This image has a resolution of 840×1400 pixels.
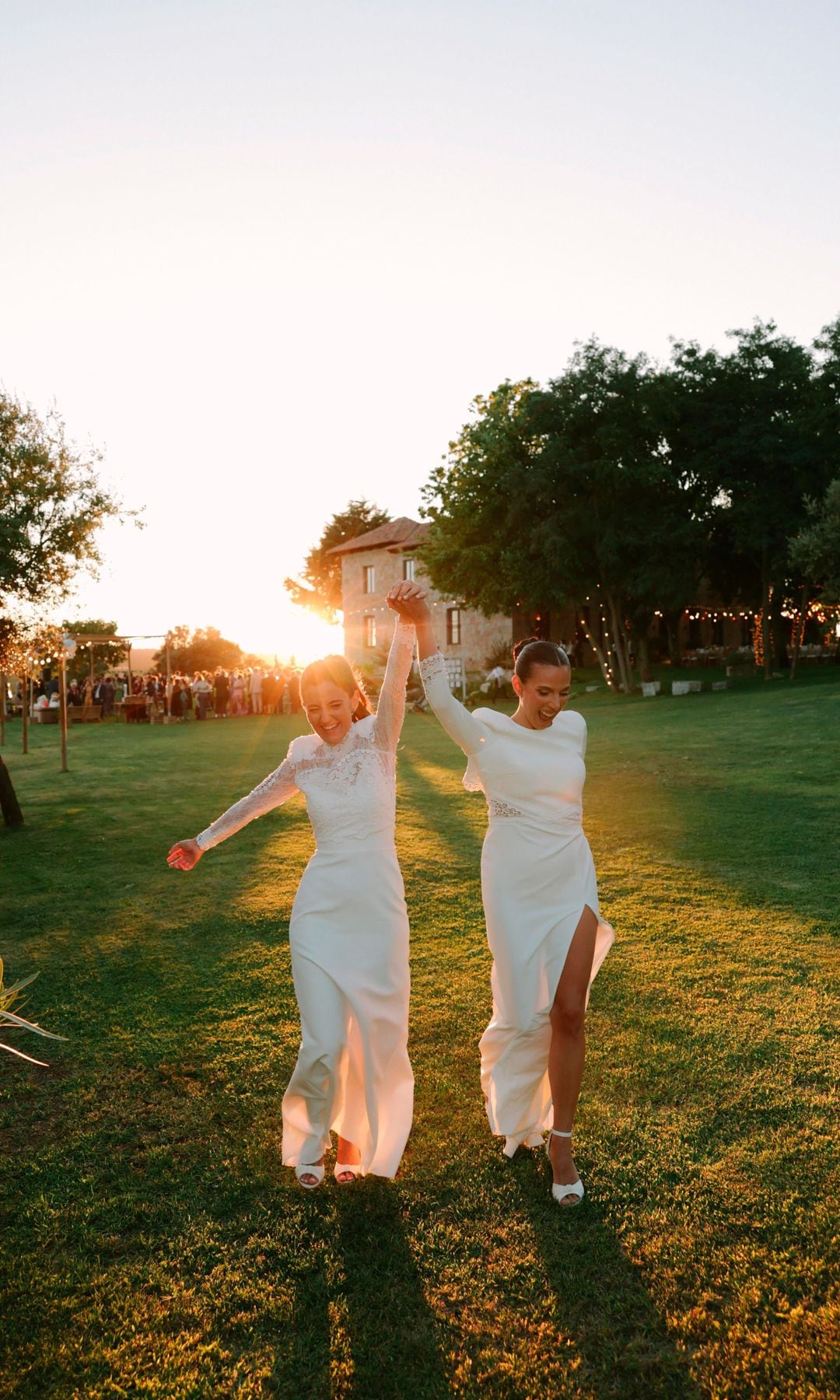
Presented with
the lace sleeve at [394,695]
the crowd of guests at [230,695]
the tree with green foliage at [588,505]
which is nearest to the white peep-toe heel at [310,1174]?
the lace sleeve at [394,695]

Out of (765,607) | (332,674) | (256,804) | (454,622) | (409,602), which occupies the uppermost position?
(454,622)

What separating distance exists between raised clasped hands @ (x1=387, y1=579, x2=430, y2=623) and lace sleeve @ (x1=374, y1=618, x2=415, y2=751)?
4.6 inches

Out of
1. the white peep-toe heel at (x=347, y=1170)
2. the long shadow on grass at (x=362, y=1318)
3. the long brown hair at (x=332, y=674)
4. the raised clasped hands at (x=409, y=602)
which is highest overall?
the raised clasped hands at (x=409, y=602)

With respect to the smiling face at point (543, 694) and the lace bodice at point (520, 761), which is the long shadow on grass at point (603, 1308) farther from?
the smiling face at point (543, 694)

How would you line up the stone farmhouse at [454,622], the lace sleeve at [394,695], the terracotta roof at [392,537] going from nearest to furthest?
1. the lace sleeve at [394,695]
2. the stone farmhouse at [454,622]
3. the terracotta roof at [392,537]

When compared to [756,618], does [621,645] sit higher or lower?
lower

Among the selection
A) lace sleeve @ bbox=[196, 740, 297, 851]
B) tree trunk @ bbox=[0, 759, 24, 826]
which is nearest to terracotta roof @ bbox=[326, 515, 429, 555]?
tree trunk @ bbox=[0, 759, 24, 826]

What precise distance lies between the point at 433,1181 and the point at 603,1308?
0.93 metres

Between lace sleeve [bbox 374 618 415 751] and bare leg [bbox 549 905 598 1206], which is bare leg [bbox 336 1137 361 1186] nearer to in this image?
bare leg [bbox 549 905 598 1206]

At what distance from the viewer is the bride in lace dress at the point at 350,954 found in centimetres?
366

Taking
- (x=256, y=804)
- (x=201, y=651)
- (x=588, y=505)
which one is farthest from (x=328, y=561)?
(x=256, y=804)

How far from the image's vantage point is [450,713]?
371 centimetres

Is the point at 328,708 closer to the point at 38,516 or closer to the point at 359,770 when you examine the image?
the point at 359,770

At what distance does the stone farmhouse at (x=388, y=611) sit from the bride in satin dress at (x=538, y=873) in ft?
132
